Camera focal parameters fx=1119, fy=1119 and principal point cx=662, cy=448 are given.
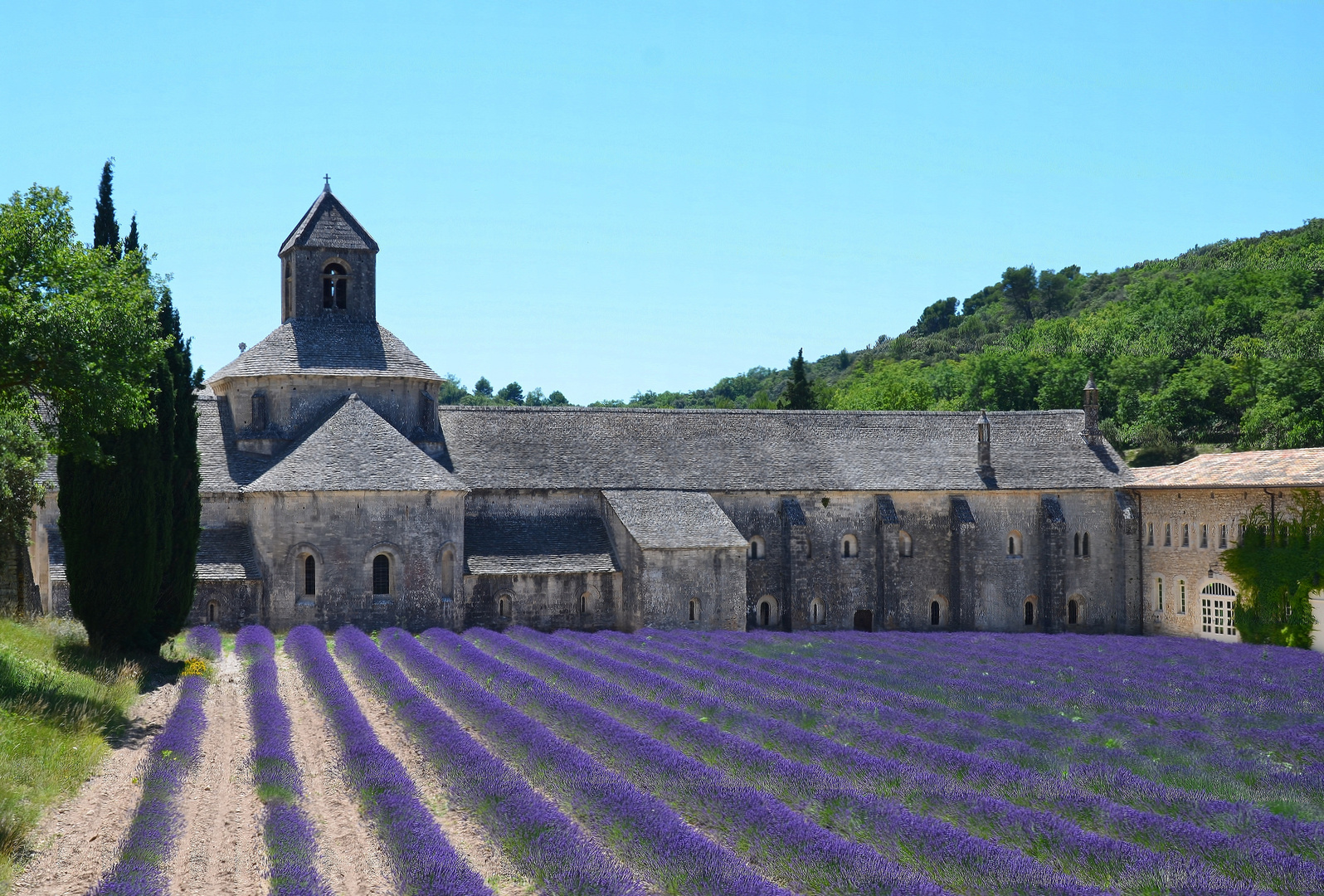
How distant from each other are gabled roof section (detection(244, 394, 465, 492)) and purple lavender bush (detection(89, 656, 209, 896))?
14.0 m

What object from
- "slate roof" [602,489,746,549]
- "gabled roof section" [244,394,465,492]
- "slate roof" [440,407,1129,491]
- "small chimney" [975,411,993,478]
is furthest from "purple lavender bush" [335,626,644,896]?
"small chimney" [975,411,993,478]

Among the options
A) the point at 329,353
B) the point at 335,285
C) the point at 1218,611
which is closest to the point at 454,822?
the point at 329,353

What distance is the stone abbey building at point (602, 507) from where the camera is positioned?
36531 millimetres

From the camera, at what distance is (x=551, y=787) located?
53.4 ft

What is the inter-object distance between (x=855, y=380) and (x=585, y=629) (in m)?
94.4

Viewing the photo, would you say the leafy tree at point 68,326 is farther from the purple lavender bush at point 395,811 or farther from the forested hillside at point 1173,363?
the forested hillside at point 1173,363

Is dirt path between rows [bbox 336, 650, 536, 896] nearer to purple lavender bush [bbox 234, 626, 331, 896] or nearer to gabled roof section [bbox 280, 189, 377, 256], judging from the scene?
purple lavender bush [bbox 234, 626, 331, 896]

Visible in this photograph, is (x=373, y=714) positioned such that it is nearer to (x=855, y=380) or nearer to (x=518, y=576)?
(x=518, y=576)

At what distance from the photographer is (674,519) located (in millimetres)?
39719

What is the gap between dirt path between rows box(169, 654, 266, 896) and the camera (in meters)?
12.8

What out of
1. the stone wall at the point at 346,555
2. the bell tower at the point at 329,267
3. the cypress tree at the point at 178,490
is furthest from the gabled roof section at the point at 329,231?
the cypress tree at the point at 178,490

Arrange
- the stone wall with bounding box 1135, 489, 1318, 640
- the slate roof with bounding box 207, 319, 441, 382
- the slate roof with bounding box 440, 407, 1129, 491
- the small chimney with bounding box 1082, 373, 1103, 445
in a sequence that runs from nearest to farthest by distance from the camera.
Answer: the stone wall with bounding box 1135, 489, 1318, 640 < the slate roof with bounding box 207, 319, 441, 382 < the slate roof with bounding box 440, 407, 1129, 491 < the small chimney with bounding box 1082, 373, 1103, 445

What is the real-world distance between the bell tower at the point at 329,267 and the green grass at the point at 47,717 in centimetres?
1867

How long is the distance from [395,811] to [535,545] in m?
24.9
